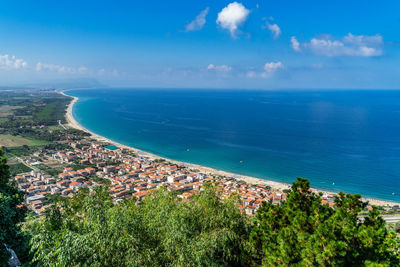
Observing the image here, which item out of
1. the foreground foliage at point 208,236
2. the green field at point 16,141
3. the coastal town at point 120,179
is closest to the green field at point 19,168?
the coastal town at point 120,179

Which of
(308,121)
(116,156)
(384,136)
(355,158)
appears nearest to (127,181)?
(116,156)

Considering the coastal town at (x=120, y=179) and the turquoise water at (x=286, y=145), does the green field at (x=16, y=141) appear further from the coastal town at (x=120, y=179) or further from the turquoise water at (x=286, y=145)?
the turquoise water at (x=286, y=145)

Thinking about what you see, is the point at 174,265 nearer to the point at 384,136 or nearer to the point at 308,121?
the point at 384,136

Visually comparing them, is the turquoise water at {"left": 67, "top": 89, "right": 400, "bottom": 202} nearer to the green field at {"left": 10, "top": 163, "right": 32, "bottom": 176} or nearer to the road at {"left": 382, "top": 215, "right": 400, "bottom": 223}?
the road at {"left": 382, "top": 215, "right": 400, "bottom": 223}

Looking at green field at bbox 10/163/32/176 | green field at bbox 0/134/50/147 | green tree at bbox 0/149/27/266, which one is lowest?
green field at bbox 10/163/32/176

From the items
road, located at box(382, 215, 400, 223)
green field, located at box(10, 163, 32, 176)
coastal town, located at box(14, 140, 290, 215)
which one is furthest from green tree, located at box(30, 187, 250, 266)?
green field, located at box(10, 163, 32, 176)

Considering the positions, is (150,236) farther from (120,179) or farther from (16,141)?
(16,141)

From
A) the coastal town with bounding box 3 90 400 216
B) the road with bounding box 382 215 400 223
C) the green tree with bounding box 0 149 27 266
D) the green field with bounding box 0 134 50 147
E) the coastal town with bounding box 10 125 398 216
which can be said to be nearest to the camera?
the green tree with bounding box 0 149 27 266

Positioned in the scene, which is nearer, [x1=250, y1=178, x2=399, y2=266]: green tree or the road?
[x1=250, y1=178, x2=399, y2=266]: green tree
